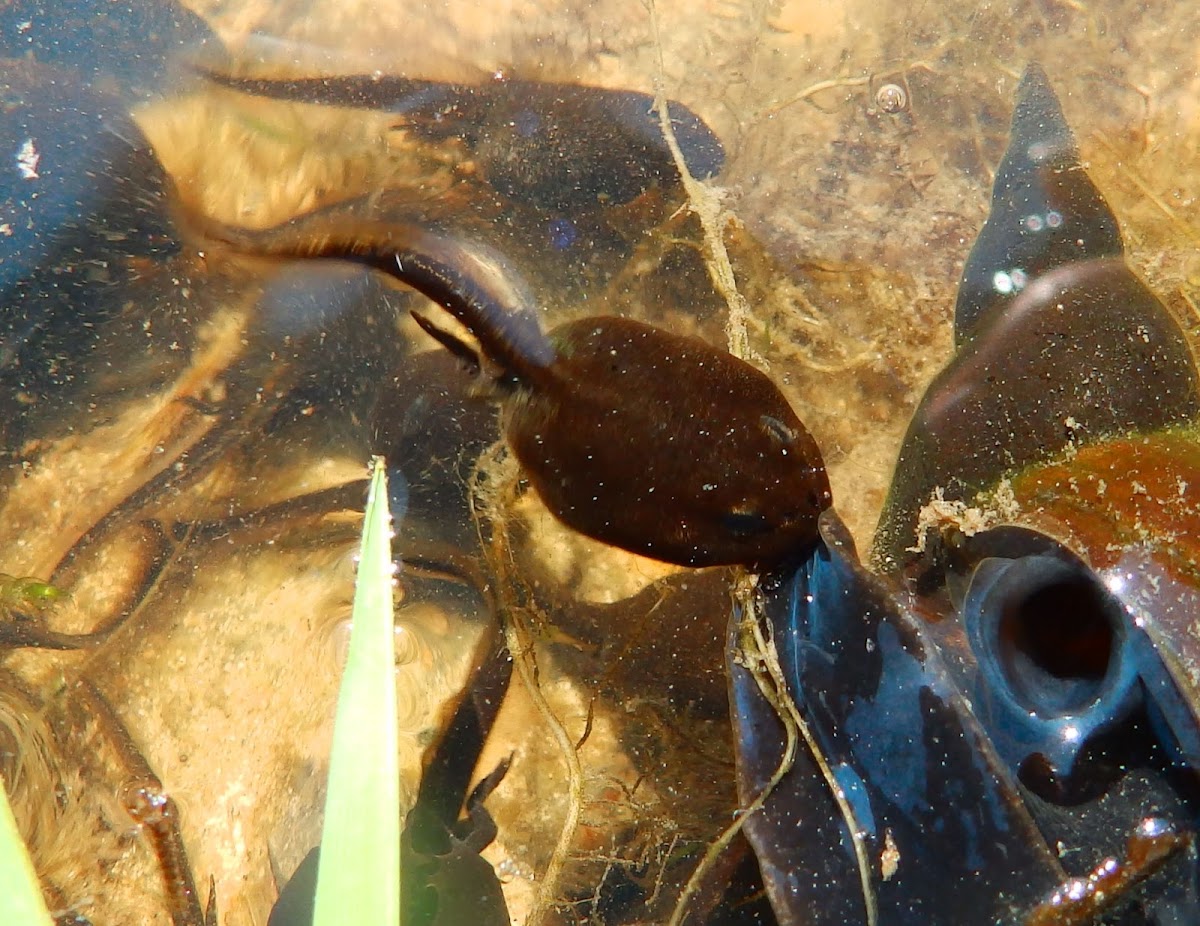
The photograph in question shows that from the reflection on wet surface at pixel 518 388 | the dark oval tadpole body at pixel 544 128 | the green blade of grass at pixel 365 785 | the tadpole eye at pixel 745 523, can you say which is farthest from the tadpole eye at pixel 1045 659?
the dark oval tadpole body at pixel 544 128

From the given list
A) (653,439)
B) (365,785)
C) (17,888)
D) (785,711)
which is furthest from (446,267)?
(17,888)

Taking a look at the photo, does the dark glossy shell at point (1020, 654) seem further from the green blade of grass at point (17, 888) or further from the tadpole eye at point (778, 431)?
the green blade of grass at point (17, 888)

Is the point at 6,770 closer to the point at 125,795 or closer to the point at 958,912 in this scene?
the point at 125,795

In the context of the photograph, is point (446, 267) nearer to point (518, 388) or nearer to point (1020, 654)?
point (518, 388)

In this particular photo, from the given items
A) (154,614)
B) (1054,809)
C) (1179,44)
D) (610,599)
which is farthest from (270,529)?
(1179,44)

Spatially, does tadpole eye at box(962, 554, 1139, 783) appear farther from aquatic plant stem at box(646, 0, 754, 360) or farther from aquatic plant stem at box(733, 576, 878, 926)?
aquatic plant stem at box(646, 0, 754, 360)
